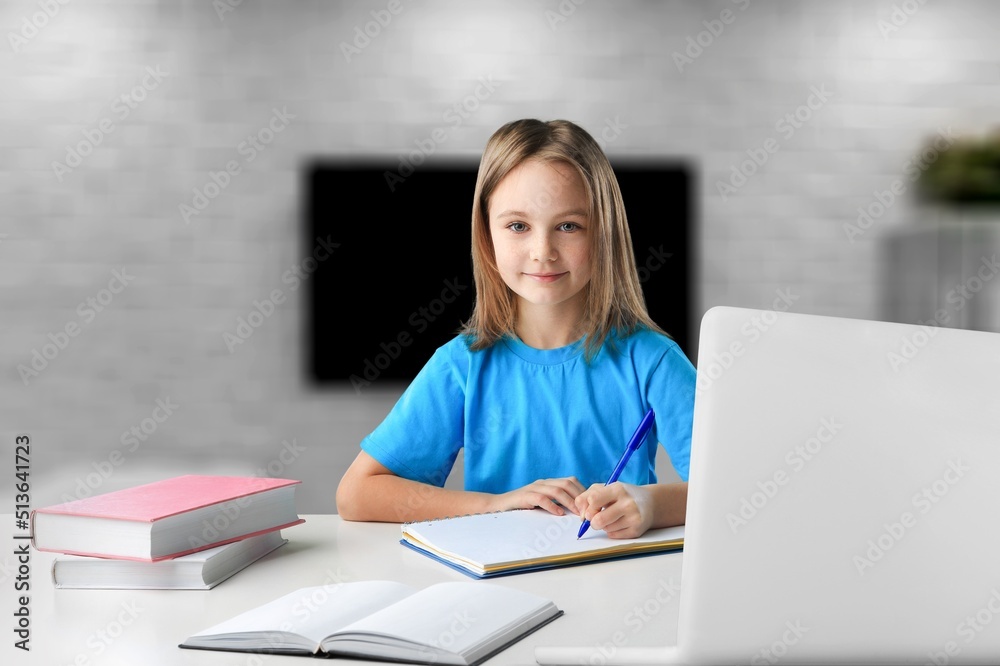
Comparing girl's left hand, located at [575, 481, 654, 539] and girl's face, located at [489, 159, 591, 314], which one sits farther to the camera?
girl's face, located at [489, 159, 591, 314]

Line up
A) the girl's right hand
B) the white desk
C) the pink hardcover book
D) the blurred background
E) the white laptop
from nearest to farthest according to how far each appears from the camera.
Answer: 1. the white laptop
2. the white desk
3. the pink hardcover book
4. the girl's right hand
5. the blurred background

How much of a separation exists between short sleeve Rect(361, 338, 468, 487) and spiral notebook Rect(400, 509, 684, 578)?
32 cm

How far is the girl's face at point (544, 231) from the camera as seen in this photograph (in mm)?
1396

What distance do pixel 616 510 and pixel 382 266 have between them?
186 centimetres

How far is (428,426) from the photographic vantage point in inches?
56.4

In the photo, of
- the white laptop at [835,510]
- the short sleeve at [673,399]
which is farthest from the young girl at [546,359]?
the white laptop at [835,510]

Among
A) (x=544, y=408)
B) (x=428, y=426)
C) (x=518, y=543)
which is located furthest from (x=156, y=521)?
(x=544, y=408)

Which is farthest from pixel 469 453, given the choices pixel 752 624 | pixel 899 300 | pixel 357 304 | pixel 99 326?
pixel 899 300

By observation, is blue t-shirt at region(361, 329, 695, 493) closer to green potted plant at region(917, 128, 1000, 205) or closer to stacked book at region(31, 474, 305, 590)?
stacked book at region(31, 474, 305, 590)

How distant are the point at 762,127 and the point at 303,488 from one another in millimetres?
1883

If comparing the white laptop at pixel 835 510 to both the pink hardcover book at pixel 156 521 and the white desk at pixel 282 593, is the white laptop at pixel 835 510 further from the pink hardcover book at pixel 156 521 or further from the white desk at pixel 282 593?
the pink hardcover book at pixel 156 521

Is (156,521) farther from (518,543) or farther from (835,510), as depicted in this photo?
(835,510)

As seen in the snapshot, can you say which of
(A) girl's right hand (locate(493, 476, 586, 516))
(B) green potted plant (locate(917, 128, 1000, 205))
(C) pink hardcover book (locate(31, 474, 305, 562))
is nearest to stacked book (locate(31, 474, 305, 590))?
(C) pink hardcover book (locate(31, 474, 305, 562))

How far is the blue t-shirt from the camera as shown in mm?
1440
